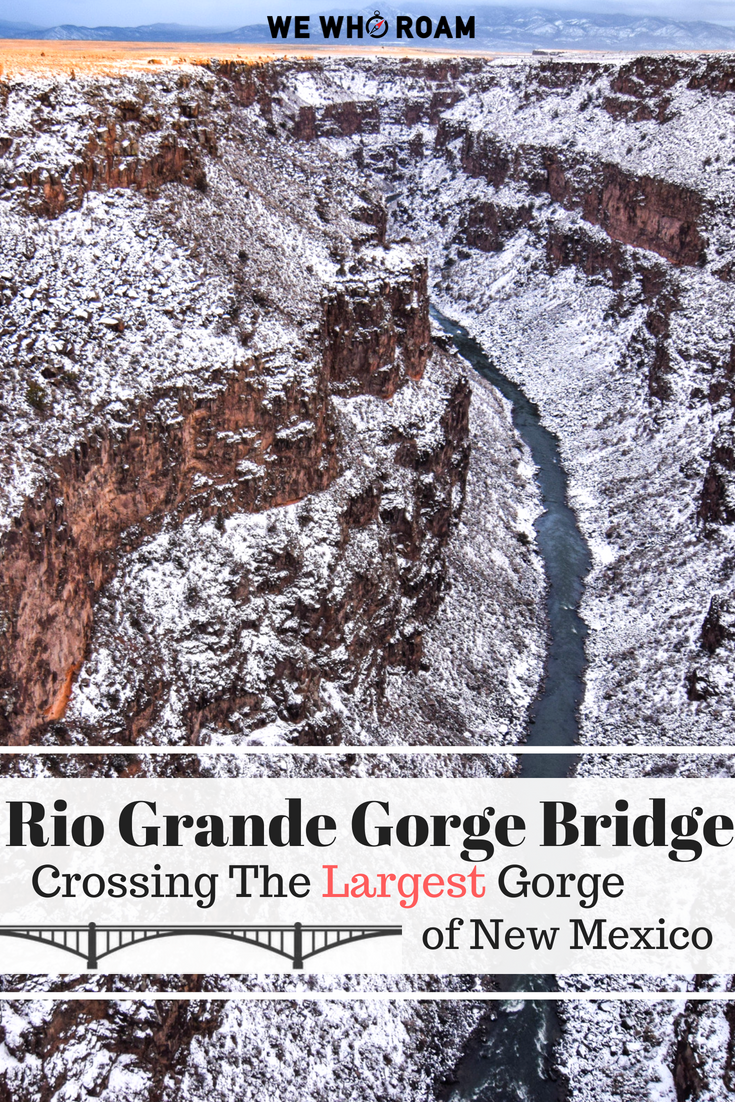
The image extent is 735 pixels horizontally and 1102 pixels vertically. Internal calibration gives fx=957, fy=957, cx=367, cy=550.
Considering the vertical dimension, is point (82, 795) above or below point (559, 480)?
below

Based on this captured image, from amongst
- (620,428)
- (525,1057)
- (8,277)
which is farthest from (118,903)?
(620,428)

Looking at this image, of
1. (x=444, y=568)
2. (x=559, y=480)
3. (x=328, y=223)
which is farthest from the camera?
(x=559, y=480)

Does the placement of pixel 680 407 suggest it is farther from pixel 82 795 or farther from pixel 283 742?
pixel 82 795

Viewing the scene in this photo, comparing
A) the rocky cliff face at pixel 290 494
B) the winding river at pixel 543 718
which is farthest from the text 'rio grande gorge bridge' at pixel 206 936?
the winding river at pixel 543 718

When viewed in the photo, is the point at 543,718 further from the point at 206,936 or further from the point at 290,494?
the point at 206,936

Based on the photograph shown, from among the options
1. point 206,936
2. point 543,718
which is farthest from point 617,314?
point 206,936

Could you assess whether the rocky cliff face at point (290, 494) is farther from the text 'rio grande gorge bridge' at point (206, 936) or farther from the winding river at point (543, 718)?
the text 'rio grande gorge bridge' at point (206, 936)

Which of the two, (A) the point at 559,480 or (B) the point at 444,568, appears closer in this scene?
(B) the point at 444,568
